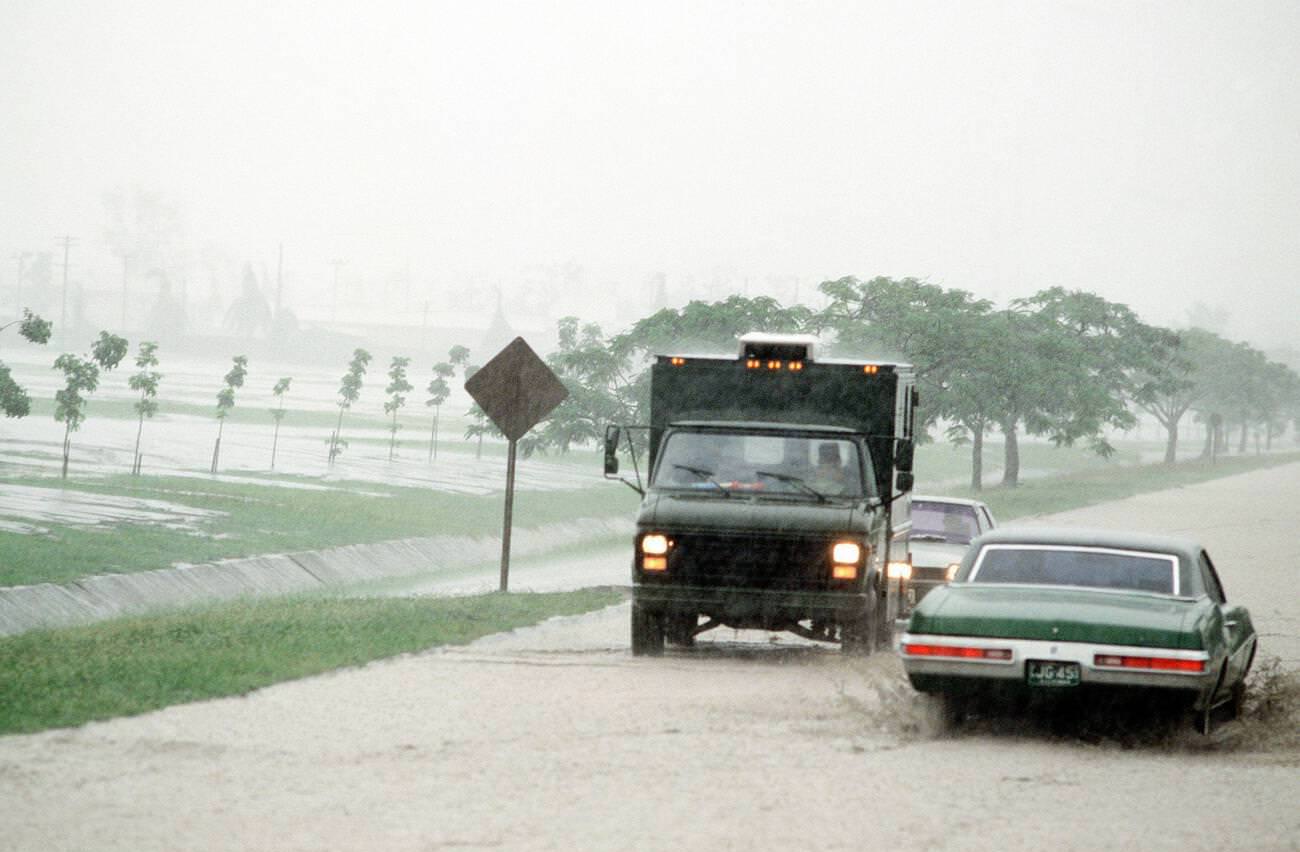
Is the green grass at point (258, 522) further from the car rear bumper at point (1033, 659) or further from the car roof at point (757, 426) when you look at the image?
the car rear bumper at point (1033, 659)

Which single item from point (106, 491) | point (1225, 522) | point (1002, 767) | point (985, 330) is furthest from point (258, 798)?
point (985, 330)

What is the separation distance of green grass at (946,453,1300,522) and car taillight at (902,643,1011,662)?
3738 cm

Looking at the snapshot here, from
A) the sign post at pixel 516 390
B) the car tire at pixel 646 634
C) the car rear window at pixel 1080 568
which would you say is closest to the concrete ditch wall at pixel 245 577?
the sign post at pixel 516 390

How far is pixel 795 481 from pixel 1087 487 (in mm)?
55387

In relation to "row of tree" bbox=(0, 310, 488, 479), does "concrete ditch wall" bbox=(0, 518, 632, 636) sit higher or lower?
lower

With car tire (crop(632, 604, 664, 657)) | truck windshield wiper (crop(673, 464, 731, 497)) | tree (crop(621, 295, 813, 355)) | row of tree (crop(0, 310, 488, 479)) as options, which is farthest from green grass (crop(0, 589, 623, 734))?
tree (crop(621, 295, 813, 355))

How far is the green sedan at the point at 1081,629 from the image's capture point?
1113cm

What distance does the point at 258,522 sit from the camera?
40.2 meters

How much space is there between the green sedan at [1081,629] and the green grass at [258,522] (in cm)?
1959

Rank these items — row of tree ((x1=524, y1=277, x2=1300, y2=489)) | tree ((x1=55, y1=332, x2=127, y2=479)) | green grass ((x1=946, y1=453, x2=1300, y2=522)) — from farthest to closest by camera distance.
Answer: green grass ((x1=946, y1=453, x2=1300, y2=522)), row of tree ((x1=524, y1=277, x2=1300, y2=489)), tree ((x1=55, y1=332, x2=127, y2=479))

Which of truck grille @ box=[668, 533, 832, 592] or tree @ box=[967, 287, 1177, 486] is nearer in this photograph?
truck grille @ box=[668, 533, 832, 592]

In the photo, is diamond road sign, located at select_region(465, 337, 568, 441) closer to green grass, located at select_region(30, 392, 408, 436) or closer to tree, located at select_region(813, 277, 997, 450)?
tree, located at select_region(813, 277, 997, 450)

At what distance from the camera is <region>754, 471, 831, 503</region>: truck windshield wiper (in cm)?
1576

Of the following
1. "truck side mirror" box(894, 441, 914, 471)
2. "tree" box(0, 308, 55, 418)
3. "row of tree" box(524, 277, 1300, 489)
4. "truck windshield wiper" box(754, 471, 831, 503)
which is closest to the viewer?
"truck windshield wiper" box(754, 471, 831, 503)
